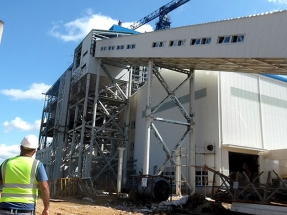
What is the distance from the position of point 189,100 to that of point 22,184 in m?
21.4

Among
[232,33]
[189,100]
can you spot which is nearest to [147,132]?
[189,100]

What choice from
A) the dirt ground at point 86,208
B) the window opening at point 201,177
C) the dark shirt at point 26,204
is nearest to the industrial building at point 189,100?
the window opening at point 201,177

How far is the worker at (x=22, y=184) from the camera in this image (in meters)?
3.63

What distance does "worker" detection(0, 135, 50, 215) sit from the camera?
3.63 m

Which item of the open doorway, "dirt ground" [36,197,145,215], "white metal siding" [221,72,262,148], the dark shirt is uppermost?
"white metal siding" [221,72,262,148]

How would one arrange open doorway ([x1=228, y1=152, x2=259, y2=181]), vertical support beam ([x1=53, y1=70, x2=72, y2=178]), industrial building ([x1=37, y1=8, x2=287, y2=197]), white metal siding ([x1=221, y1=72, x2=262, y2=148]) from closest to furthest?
industrial building ([x1=37, y1=8, x2=287, y2=197]) < white metal siding ([x1=221, y1=72, x2=262, y2=148]) < open doorway ([x1=228, y1=152, x2=259, y2=181]) < vertical support beam ([x1=53, y1=70, x2=72, y2=178])

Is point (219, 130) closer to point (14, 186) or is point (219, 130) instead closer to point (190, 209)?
point (190, 209)

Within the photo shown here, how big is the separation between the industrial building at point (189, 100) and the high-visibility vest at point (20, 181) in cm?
1308

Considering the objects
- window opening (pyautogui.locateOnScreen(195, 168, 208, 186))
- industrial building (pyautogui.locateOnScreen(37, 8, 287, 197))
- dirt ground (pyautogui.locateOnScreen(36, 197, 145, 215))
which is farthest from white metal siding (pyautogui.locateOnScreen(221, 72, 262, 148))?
dirt ground (pyautogui.locateOnScreen(36, 197, 145, 215))

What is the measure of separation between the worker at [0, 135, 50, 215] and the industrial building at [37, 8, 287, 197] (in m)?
13.0

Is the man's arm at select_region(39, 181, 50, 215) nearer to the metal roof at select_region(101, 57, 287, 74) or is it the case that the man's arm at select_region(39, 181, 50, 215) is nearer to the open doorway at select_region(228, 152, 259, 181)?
the metal roof at select_region(101, 57, 287, 74)

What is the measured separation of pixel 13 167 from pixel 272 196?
37.3 feet

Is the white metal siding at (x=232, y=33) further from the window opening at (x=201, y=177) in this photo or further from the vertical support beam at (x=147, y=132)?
the window opening at (x=201, y=177)

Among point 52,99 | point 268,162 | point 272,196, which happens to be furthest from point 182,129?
point 52,99
